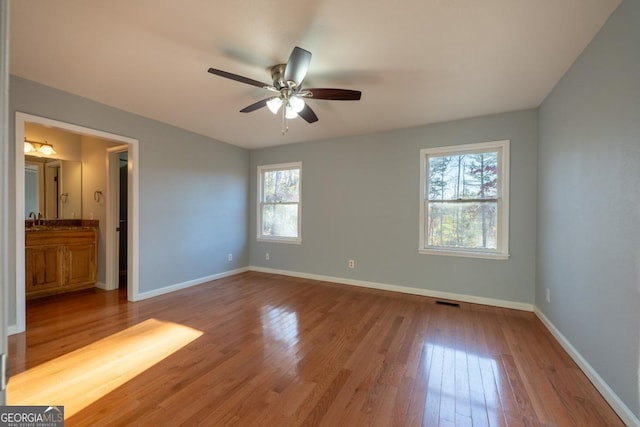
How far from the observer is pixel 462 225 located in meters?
3.60

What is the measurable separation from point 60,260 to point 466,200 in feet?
18.7

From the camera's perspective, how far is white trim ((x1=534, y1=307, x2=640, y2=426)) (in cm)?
151

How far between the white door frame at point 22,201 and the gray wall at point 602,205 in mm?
4687

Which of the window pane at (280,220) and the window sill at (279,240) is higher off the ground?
the window pane at (280,220)

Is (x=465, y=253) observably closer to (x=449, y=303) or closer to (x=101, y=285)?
(x=449, y=303)

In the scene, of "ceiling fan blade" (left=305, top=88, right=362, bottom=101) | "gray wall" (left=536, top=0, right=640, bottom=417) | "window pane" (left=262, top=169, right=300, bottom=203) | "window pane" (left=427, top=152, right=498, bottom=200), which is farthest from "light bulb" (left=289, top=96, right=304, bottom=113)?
"window pane" (left=262, top=169, right=300, bottom=203)

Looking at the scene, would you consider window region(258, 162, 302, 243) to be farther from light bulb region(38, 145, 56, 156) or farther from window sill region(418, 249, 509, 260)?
light bulb region(38, 145, 56, 156)

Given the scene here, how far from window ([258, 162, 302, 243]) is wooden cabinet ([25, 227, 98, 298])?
267 cm

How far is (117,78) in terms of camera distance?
2580 mm

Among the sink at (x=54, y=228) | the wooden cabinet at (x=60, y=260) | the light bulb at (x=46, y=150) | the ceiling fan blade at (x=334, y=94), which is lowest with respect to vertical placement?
the wooden cabinet at (x=60, y=260)

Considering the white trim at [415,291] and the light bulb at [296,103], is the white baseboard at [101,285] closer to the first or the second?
the white trim at [415,291]

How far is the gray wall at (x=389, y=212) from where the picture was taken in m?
3.26

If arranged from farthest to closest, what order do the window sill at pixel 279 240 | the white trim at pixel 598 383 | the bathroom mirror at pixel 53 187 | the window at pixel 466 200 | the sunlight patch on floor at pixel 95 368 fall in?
1. the window sill at pixel 279 240
2. the bathroom mirror at pixel 53 187
3. the window at pixel 466 200
4. the sunlight patch on floor at pixel 95 368
5. the white trim at pixel 598 383

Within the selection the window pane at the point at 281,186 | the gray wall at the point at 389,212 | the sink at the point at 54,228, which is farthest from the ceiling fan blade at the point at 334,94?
the sink at the point at 54,228
